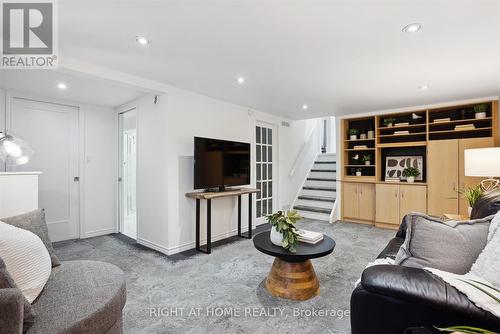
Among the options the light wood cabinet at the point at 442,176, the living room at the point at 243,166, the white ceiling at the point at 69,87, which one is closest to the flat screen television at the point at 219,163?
the living room at the point at 243,166

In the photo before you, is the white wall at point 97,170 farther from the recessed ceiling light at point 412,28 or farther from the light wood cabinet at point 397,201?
the light wood cabinet at point 397,201

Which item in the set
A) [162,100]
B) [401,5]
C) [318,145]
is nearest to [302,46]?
[401,5]

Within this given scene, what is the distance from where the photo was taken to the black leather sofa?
974 millimetres

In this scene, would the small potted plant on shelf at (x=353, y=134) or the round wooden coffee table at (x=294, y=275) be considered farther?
the small potted plant on shelf at (x=353, y=134)

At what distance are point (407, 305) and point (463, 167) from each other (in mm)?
3976

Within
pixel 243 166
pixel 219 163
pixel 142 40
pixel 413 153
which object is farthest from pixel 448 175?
pixel 142 40

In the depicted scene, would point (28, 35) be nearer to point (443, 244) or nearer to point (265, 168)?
point (443, 244)

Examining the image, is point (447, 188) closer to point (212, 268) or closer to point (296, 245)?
point (296, 245)

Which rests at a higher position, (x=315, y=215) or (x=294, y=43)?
(x=294, y=43)

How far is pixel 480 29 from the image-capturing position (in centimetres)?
190

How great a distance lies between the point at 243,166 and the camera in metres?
3.96

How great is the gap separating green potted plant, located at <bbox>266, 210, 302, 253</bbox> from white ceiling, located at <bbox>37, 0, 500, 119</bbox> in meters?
1.55

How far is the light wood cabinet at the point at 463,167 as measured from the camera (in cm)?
374

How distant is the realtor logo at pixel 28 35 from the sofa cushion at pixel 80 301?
1.79 m
